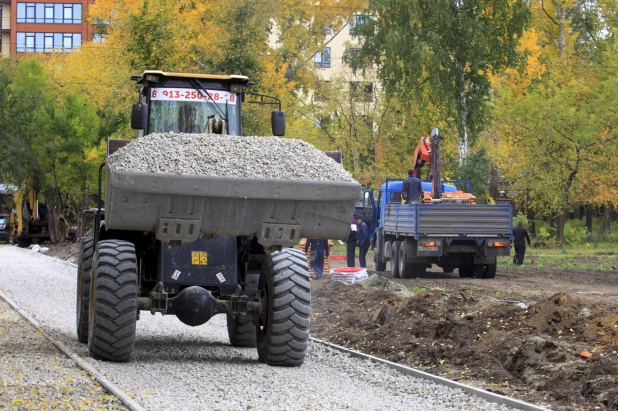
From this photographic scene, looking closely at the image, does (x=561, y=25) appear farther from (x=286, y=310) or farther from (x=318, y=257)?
(x=286, y=310)

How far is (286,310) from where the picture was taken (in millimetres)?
Answer: 11180

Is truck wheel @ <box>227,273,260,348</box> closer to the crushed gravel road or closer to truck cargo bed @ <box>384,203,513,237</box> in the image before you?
the crushed gravel road

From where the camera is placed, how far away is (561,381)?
10172 millimetres

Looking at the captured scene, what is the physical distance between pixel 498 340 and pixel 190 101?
4855 millimetres

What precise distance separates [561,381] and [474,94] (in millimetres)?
28158

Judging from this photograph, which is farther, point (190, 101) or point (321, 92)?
point (321, 92)

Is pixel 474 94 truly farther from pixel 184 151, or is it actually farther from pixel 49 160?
pixel 184 151

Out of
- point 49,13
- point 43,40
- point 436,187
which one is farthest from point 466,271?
point 49,13

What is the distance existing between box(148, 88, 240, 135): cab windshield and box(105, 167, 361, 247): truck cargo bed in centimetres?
267

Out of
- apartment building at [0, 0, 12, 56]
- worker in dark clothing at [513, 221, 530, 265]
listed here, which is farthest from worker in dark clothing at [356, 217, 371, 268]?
apartment building at [0, 0, 12, 56]

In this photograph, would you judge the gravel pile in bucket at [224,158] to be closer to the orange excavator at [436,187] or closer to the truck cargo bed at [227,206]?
the truck cargo bed at [227,206]

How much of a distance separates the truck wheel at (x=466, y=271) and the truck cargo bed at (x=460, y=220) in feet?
5.67

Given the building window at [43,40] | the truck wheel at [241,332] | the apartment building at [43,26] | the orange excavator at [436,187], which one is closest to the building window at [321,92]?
the orange excavator at [436,187]

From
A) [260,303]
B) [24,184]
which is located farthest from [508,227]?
[24,184]
